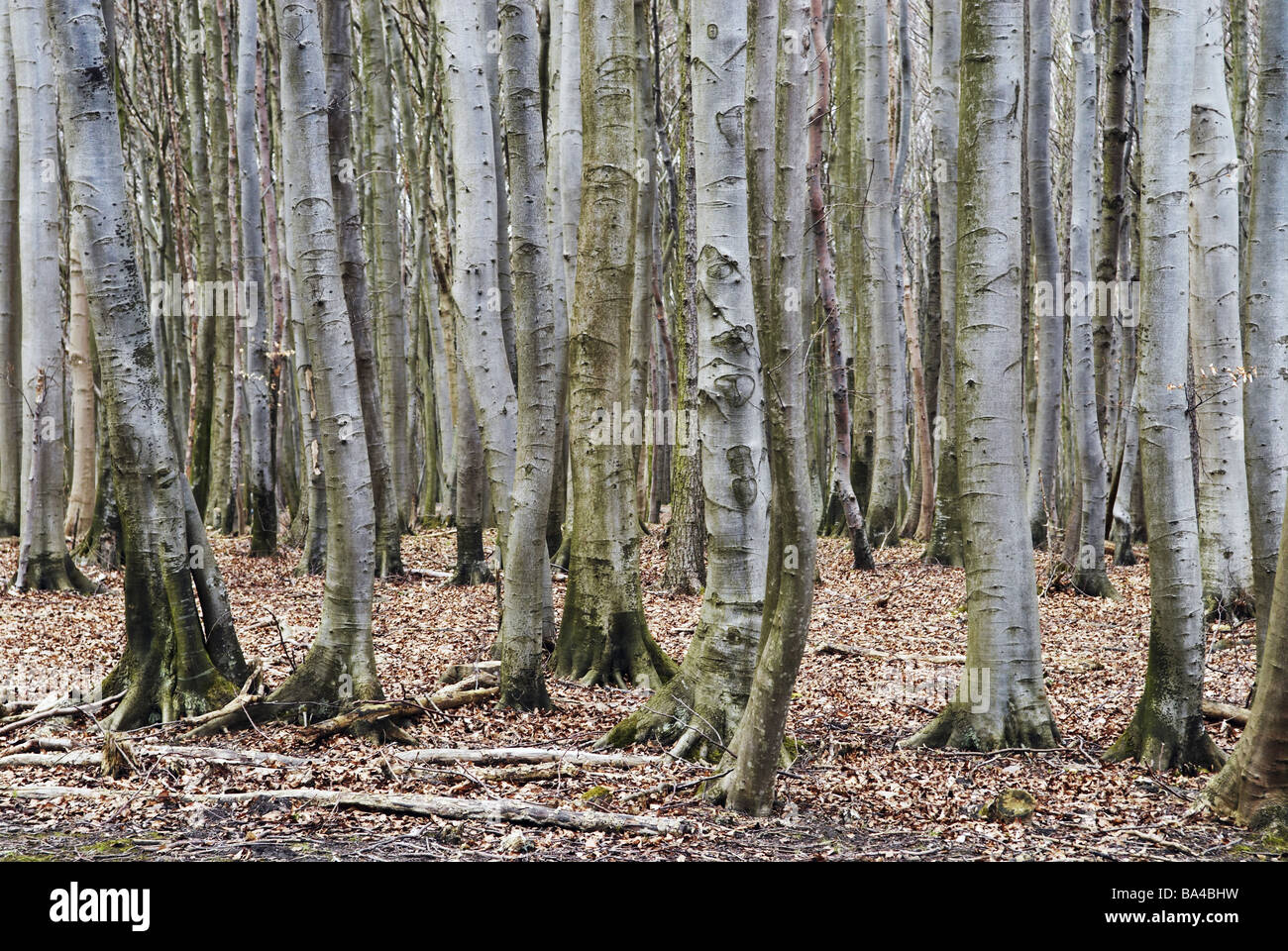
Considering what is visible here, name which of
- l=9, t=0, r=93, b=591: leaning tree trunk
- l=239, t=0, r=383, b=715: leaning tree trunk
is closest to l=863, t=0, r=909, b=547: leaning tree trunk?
l=239, t=0, r=383, b=715: leaning tree trunk

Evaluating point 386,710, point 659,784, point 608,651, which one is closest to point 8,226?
point 386,710

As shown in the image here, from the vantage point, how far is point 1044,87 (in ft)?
31.1

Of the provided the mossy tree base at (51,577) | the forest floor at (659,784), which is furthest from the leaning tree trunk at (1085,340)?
the mossy tree base at (51,577)

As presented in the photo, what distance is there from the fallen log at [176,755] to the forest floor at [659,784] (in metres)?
0.05

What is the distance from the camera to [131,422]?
5551 mm

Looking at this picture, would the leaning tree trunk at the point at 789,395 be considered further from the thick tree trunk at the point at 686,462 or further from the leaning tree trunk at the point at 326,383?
the thick tree trunk at the point at 686,462

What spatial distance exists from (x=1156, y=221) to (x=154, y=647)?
19.0 feet

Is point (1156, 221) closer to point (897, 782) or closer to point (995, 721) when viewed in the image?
point (995, 721)

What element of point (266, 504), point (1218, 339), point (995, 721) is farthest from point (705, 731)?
point (266, 504)

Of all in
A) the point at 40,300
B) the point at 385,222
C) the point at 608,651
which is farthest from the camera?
the point at 385,222

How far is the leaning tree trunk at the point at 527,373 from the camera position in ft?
18.7

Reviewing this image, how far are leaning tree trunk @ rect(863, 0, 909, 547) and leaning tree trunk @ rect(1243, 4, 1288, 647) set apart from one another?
7366mm

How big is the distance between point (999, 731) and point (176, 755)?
4.12 m

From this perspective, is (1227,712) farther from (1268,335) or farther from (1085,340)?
(1085,340)
